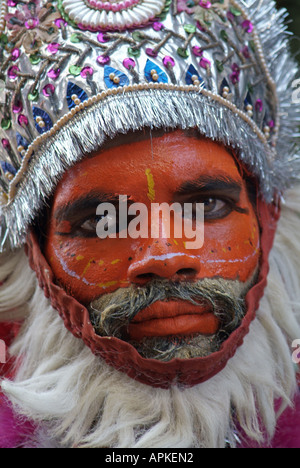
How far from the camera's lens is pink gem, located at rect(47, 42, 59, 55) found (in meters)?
2.00

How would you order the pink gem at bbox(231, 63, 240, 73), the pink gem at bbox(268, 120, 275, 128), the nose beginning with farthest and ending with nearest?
the pink gem at bbox(268, 120, 275, 128) → the pink gem at bbox(231, 63, 240, 73) → the nose

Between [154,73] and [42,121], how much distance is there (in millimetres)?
372

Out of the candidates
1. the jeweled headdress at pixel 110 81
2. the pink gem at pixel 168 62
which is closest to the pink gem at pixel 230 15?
the jeweled headdress at pixel 110 81

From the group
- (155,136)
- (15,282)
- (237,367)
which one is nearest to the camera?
(155,136)

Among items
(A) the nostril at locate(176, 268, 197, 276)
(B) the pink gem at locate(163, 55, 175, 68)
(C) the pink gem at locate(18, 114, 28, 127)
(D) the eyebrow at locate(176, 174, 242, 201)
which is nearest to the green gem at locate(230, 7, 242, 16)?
(B) the pink gem at locate(163, 55, 175, 68)

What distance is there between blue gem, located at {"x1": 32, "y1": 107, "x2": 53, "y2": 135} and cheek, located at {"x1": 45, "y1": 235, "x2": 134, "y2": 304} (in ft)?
1.14

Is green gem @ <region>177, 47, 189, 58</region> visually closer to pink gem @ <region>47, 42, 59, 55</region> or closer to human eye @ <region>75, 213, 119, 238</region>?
pink gem @ <region>47, 42, 59, 55</region>

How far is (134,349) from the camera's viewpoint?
192 cm

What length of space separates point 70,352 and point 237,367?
550mm

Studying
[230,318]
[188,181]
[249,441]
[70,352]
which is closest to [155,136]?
[188,181]

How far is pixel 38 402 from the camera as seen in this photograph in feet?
6.57

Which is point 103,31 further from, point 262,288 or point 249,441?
point 249,441

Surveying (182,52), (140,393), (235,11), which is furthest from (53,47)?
(140,393)

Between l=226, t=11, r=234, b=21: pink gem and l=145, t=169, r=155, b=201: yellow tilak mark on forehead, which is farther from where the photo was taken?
l=226, t=11, r=234, b=21: pink gem
